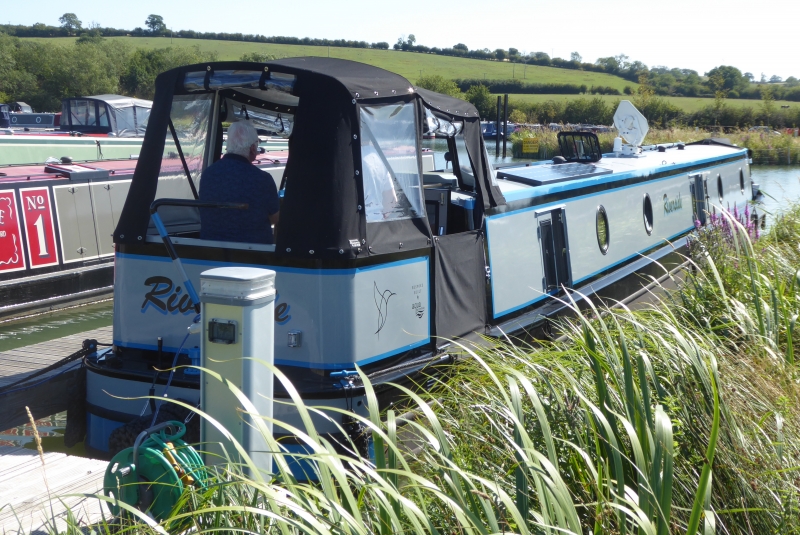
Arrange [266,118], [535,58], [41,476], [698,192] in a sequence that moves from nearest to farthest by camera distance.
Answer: [41,476] → [266,118] → [698,192] → [535,58]

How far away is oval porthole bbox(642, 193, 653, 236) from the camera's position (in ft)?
33.7

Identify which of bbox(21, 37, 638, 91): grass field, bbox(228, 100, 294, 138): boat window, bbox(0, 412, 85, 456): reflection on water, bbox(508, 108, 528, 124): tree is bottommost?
bbox(0, 412, 85, 456): reflection on water

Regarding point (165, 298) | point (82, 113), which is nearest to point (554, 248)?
point (165, 298)

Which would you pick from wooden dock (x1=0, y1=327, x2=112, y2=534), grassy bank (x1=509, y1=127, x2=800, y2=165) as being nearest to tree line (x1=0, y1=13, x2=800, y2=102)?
grassy bank (x1=509, y1=127, x2=800, y2=165)

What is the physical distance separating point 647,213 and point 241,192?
6.76 metres

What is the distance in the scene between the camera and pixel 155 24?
131 metres

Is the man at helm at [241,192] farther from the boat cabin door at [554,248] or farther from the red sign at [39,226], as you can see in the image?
the red sign at [39,226]

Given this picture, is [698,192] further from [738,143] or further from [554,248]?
[738,143]

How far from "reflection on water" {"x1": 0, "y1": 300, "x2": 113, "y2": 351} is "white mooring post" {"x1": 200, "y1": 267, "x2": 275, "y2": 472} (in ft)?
24.8

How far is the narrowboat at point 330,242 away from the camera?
4699mm

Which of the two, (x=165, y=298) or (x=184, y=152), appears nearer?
(x=165, y=298)

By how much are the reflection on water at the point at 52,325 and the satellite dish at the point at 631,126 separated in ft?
26.6

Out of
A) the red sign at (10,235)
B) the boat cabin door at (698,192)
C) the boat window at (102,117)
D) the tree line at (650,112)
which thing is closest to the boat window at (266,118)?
the red sign at (10,235)

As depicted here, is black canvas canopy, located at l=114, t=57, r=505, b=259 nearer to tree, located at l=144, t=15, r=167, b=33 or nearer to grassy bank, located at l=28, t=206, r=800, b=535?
grassy bank, located at l=28, t=206, r=800, b=535
